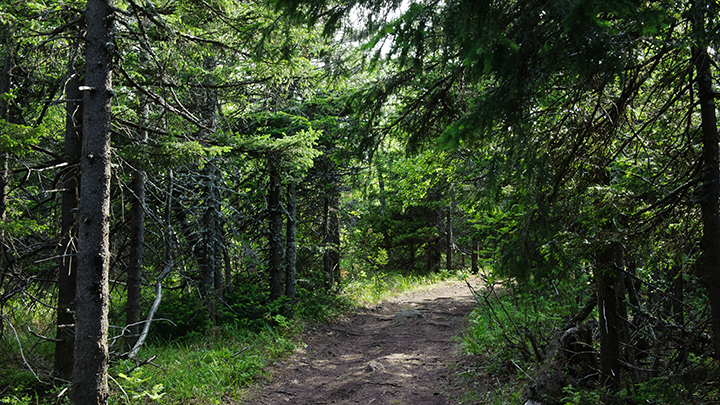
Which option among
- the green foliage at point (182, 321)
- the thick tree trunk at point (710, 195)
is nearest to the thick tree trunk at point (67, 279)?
the green foliage at point (182, 321)

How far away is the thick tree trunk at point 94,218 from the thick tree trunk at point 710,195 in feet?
23.1

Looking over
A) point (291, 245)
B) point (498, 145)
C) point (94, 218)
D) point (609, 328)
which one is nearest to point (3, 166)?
point (94, 218)

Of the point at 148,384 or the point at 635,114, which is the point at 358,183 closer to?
the point at 635,114

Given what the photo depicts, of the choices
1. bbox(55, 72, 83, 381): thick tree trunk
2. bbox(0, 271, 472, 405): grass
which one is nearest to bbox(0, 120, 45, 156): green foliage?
bbox(55, 72, 83, 381): thick tree trunk

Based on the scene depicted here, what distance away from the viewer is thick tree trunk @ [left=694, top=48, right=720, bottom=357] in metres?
3.55

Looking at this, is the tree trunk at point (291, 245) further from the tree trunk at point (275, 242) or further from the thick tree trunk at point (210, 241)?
the thick tree trunk at point (210, 241)

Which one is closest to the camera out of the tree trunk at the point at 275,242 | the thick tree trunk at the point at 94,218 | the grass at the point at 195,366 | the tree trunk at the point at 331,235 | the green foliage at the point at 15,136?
the green foliage at the point at 15,136

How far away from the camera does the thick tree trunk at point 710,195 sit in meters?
3.55

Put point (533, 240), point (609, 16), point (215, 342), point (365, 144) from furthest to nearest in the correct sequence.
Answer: point (215, 342), point (365, 144), point (533, 240), point (609, 16)

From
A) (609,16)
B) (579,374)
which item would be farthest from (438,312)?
(609,16)

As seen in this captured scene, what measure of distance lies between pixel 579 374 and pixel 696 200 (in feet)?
11.3

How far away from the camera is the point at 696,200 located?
3.61m

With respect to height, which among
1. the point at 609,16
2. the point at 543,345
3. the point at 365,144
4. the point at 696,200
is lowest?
the point at 543,345

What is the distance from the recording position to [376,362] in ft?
29.1
